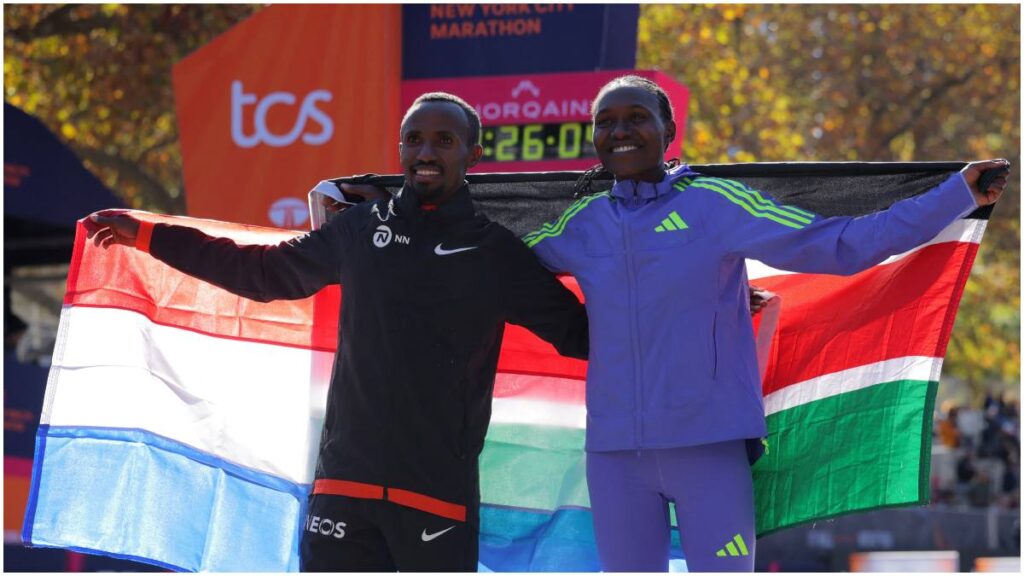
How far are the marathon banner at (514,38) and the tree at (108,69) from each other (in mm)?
4464

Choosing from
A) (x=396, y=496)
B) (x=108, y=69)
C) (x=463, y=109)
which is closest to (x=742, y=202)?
(x=463, y=109)

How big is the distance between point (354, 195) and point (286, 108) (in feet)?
21.1

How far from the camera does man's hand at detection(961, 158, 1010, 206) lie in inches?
172

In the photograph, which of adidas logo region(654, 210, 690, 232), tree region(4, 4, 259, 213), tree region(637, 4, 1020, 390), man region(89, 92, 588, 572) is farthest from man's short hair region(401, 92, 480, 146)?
tree region(637, 4, 1020, 390)

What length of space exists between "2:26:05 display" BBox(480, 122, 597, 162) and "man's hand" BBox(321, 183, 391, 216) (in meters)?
5.16

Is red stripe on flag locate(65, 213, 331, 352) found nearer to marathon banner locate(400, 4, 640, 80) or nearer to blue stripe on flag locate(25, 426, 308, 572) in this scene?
blue stripe on flag locate(25, 426, 308, 572)

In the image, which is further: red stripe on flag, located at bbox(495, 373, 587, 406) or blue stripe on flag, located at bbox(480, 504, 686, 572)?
red stripe on flag, located at bbox(495, 373, 587, 406)

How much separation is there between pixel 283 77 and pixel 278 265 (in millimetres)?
7048

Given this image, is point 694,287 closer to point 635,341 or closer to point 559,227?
point 635,341

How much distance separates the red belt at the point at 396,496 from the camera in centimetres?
421

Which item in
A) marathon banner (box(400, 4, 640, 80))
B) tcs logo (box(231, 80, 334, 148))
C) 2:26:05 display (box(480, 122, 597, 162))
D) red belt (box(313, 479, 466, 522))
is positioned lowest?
red belt (box(313, 479, 466, 522))

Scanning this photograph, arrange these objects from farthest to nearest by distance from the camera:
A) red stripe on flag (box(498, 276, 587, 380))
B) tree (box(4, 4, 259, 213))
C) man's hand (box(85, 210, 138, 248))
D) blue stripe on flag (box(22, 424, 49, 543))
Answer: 1. tree (box(4, 4, 259, 213))
2. red stripe on flag (box(498, 276, 587, 380))
3. blue stripe on flag (box(22, 424, 49, 543))
4. man's hand (box(85, 210, 138, 248))

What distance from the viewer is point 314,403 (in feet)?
18.6

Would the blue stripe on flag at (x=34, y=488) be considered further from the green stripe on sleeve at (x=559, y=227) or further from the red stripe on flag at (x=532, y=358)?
the green stripe on sleeve at (x=559, y=227)
